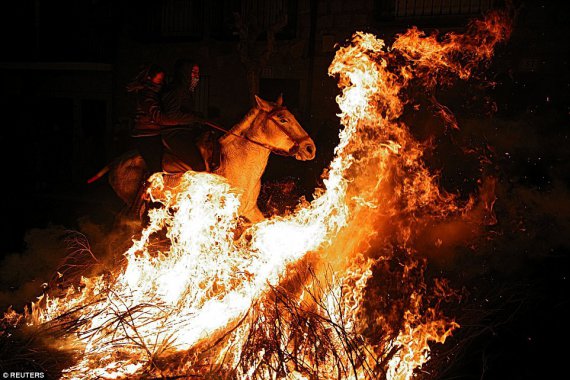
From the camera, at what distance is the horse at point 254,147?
724 centimetres

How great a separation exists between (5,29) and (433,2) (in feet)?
61.0

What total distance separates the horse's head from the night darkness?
0.61 m

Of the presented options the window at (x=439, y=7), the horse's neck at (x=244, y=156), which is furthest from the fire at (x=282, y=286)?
the window at (x=439, y=7)

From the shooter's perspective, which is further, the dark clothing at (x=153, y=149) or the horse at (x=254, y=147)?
the dark clothing at (x=153, y=149)

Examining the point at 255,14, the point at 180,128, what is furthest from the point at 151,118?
the point at 255,14

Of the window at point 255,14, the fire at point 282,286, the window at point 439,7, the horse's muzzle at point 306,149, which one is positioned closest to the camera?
the fire at point 282,286

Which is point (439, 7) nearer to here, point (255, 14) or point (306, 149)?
point (255, 14)

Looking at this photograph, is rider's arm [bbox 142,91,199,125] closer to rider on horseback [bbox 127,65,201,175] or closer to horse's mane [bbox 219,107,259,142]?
rider on horseback [bbox 127,65,201,175]

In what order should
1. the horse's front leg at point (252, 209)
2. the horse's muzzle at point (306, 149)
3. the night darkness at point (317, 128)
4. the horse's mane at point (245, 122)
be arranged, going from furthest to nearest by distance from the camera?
the horse's front leg at point (252, 209) < the horse's mane at point (245, 122) < the horse's muzzle at point (306, 149) < the night darkness at point (317, 128)

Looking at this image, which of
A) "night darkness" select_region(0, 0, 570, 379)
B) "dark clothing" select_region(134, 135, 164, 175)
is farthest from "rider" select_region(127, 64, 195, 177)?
"night darkness" select_region(0, 0, 570, 379)

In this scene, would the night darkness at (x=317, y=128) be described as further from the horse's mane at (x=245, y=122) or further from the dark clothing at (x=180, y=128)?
the dark clothing at (x=180, y=128)

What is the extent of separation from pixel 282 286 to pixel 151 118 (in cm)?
320

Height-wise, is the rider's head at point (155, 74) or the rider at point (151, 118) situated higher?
the rider's head at point (155, 74)

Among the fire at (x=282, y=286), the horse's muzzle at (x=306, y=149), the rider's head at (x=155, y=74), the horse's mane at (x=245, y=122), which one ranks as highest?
the rider's head at (x=155, y=74)
